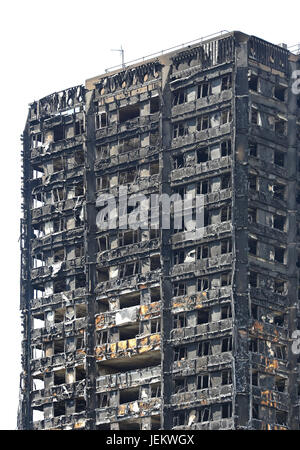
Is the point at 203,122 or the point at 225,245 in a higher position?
the point at 203,122

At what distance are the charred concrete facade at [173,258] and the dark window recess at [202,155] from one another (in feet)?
0.64

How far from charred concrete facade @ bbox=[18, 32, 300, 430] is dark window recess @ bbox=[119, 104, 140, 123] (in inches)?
9.9

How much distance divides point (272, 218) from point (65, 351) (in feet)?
91.4

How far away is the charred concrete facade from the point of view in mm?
175875

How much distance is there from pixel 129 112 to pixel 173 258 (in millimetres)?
19749

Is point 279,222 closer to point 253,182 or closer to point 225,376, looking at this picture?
point 253,182

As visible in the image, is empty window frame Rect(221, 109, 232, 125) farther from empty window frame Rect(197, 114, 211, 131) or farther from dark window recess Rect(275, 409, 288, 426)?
dark window recess Rect(275, 409, 288, 426)

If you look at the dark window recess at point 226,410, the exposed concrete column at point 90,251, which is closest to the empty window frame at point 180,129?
the exposed concrete column at point 90,251

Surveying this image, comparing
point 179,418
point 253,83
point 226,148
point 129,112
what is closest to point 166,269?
point 226,148

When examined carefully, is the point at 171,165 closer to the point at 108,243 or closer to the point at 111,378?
the point at 108,243

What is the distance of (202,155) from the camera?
184 m

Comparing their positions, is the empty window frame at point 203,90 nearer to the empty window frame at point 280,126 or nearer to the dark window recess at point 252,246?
the empty window frame at point 280,126

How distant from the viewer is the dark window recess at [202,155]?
600 ft
